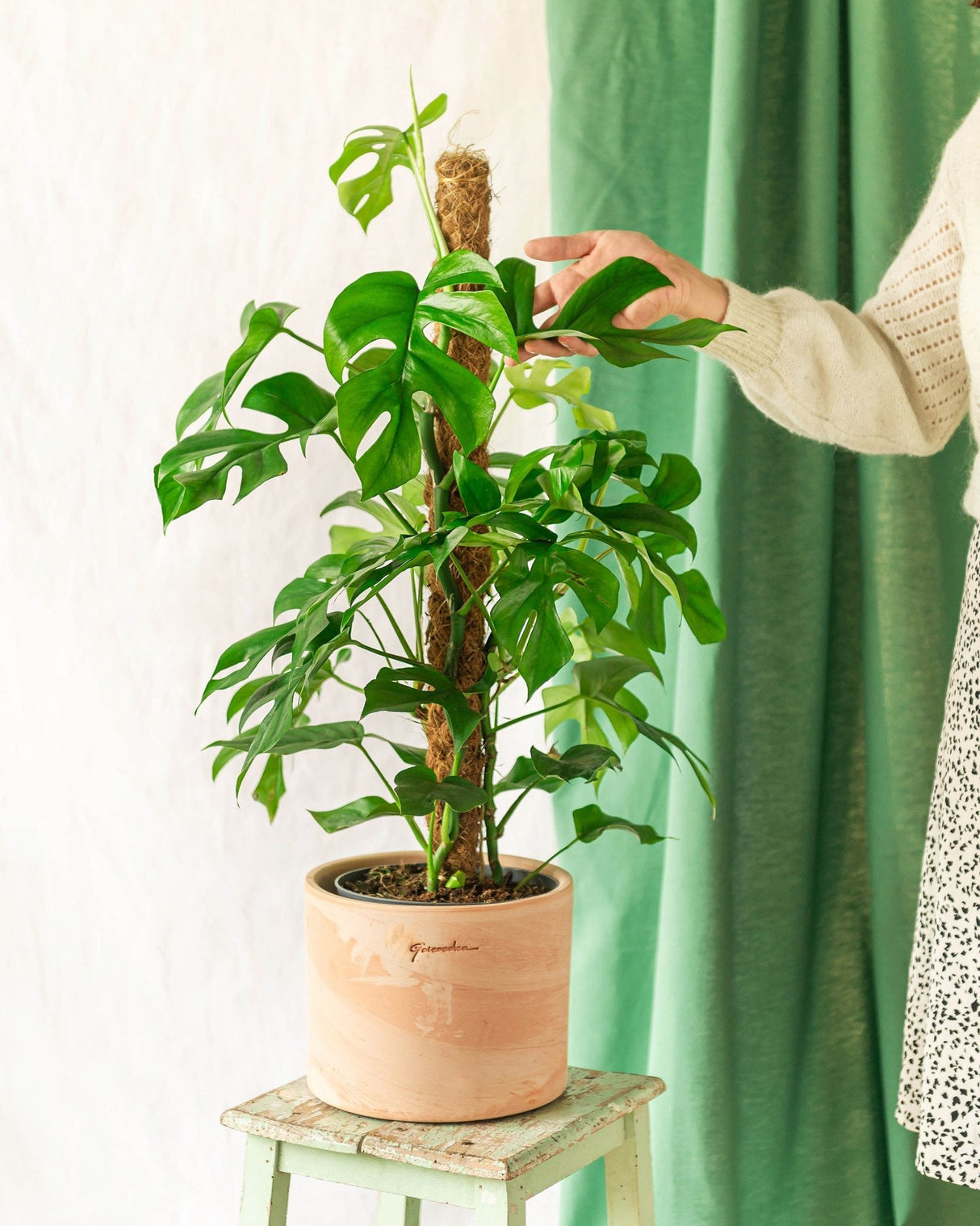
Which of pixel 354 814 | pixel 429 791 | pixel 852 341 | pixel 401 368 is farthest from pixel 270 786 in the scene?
pixel 852 341

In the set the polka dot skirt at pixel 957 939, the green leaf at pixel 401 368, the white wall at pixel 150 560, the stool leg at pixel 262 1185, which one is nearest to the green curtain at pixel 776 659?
the white wall at pixel 150 560

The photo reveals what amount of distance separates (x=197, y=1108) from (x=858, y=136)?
50.8 inches

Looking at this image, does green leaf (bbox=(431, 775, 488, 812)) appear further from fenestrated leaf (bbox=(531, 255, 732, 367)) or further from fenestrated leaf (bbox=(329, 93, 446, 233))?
fenestrated leaf (bbox=(329, 93, 446, 233))

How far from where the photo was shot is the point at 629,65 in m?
1.22

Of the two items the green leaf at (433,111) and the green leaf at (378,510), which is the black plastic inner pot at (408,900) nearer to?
the green leaf at (378,510)

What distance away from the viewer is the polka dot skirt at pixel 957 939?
2.89ft

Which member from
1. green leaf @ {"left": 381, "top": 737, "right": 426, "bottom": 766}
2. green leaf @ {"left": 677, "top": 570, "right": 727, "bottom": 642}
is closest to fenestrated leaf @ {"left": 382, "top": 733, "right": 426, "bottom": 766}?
green leaf @ {"left": 381, "top": 737, "right": 426, "bottom": 766}

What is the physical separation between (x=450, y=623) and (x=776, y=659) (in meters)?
0.47

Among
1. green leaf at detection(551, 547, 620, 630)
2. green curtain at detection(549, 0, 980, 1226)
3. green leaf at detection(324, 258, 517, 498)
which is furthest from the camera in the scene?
green curtain at detection(549, 0, 980, 1226)

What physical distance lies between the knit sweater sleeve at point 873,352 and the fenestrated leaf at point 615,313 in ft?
0.70

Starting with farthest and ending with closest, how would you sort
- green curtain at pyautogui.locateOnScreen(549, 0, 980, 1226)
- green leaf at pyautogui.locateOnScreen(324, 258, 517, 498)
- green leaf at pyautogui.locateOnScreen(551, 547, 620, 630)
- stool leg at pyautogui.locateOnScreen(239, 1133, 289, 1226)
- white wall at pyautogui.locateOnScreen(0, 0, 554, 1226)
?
1. white wall at pyautogui.locateOnScreen(0, 0, 554, 1226)
2. green curtain at pyautogui.locateOnScreen(549, 0, 980, 1226)
3. stool leg at pyautogui.locateOnScreen(239, 1133, 289, 1226)
4. green leaf at pyautogui.locateOnScreen(551, 547, 620, 630)
5. green leaf at pyautogui.locateOnScreen(324, 258, 517, 498)

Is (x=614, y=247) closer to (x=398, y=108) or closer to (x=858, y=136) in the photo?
(x=858, y=136)

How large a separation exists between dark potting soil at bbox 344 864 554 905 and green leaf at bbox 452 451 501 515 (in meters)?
0.28

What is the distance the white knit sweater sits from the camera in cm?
95
